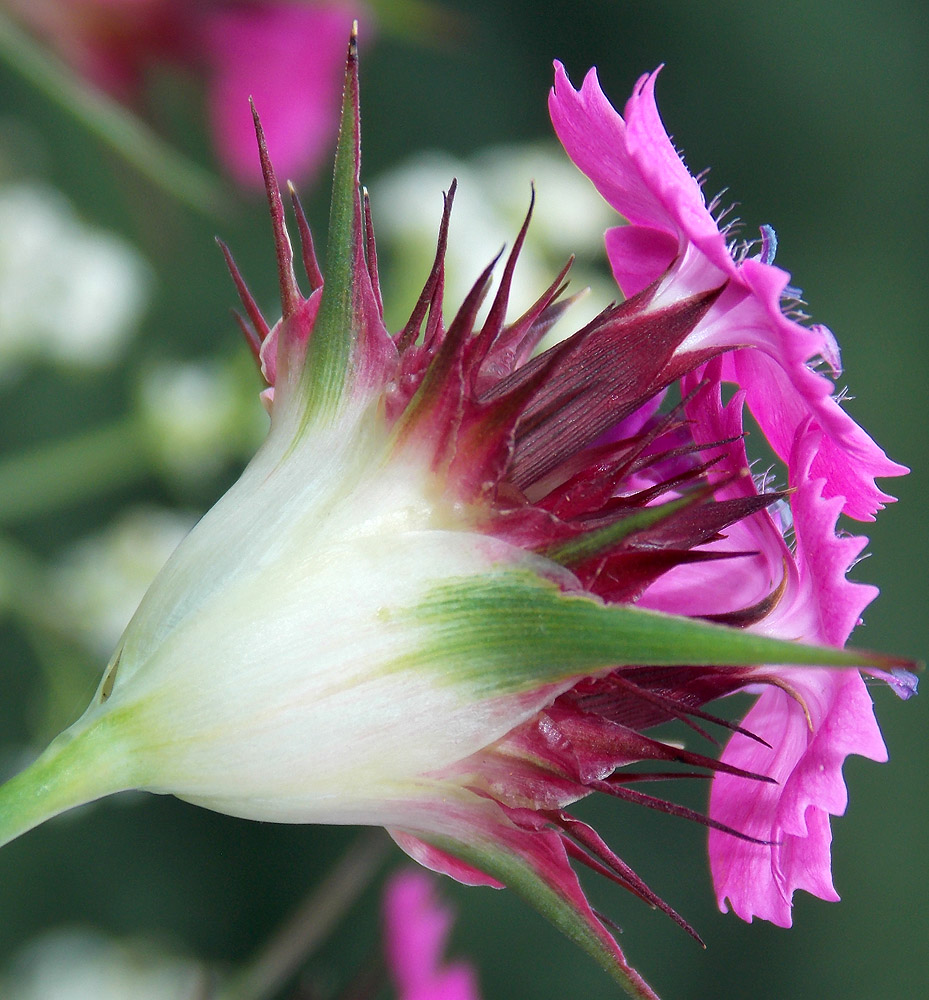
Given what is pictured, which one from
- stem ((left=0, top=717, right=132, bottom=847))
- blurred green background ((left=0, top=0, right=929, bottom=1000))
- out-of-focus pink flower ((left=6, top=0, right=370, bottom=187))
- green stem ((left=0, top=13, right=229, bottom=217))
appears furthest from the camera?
blurred green background ((left=0, top=0, right=929, bottom=1000))

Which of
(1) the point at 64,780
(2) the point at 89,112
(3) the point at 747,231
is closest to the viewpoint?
(1) the point at 64,780

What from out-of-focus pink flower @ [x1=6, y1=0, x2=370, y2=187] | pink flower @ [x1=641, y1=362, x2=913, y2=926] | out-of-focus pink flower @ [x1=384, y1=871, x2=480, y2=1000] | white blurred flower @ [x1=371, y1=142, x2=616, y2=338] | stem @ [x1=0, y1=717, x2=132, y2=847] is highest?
out-of-focus pink flower @ [x1=6, y1=0, x2=370, y2=187]

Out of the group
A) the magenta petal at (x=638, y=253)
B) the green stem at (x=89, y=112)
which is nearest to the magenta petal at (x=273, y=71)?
the green stem at (x=89, y=112)

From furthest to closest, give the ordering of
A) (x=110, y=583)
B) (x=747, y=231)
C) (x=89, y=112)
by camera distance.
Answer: (x=747, y=231) < (x=110, y=583) < (x=89, y=112)

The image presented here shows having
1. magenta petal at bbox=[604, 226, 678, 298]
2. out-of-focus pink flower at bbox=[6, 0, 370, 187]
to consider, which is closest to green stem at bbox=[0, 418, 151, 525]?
out-of-focus pink flower at bbox=[6, 0, 370, 187]

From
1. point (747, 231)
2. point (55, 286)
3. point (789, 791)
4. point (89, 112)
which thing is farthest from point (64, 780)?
point (747, 231)

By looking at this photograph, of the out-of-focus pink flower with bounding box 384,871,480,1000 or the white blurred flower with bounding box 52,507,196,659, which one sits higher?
the white blurred flower with bounding box 52,507,196,659

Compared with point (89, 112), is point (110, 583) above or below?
below

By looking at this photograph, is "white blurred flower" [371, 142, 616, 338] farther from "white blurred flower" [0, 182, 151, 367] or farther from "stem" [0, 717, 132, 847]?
"stem" [0, 717, 132, 847]

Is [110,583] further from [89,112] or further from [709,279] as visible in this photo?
[709,279]
